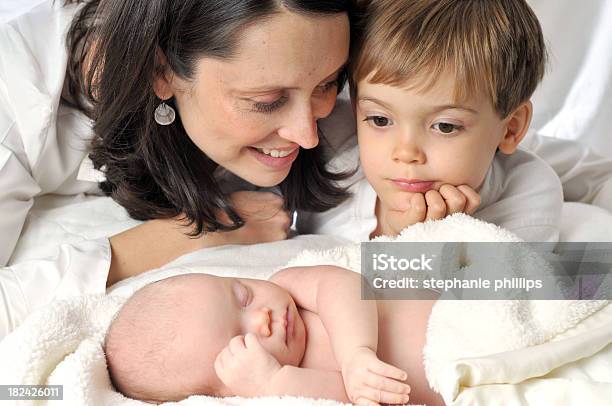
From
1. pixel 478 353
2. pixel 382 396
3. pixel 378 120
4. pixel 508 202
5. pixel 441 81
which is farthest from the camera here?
pixel 508 202

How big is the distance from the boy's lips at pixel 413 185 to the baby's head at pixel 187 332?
0.37 metres

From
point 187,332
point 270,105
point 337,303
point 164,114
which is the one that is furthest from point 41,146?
point 337,303

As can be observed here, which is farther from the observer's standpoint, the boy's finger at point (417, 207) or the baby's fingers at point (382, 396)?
the boy's finger at point (417, 207)

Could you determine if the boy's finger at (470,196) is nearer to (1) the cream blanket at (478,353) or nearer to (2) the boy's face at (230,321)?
(1) the cream blanket at (478,353)

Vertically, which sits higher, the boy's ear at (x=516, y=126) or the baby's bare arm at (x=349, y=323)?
the boy's ear at (x=516, y=126)

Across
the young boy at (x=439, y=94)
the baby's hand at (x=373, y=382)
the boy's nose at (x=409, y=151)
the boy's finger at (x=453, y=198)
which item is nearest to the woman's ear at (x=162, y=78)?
the young boy at (x=439, y=94)

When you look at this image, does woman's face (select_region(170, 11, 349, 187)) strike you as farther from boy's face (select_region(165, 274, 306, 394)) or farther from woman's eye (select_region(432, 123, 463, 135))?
boy's face (select_region(165, 274, 306, 394))

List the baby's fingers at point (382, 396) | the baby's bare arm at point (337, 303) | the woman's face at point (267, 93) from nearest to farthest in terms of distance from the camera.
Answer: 1. the baby's fingers at point (382, 396)
2. the baby's bare arm at point (337, 303)
3. the woman's face at point (267, 93)

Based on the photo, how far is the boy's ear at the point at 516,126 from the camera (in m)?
1.65

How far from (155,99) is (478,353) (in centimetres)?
81

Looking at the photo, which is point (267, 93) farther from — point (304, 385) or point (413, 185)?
point (304, 385)

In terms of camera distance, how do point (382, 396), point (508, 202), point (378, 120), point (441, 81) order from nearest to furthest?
1. point (382, 396)
2. point (441, 81)
3. point (378, 120)
4. point (508, 202)

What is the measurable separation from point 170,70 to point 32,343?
58 cm

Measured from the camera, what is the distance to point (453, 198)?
5.26ft
